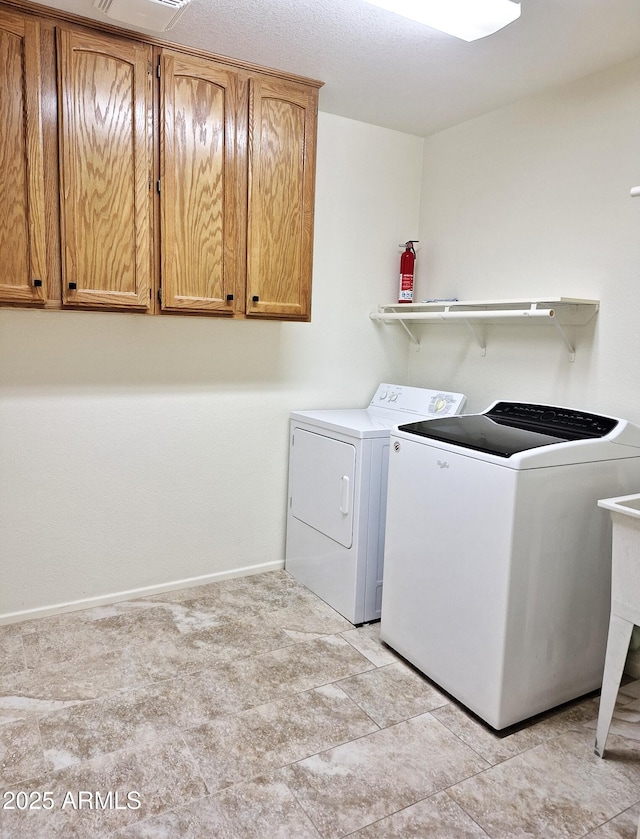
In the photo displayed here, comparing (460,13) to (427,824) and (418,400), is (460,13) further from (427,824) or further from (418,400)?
(427,824)

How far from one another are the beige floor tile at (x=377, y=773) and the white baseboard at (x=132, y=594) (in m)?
1.33

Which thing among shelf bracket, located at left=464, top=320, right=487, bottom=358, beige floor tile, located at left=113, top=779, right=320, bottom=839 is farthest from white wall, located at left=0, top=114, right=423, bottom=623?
beige floor tile, located at left=113, top=779, right=320, bottom=839

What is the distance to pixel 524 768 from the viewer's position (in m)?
1.76

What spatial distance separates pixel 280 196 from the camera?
2.61 m

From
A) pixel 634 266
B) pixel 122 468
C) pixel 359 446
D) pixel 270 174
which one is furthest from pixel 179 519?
pixel 634 266

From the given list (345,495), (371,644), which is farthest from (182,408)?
(371,644)

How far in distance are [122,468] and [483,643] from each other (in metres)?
1.74

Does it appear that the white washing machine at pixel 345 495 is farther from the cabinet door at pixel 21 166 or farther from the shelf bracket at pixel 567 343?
the cabinet door at pixel 21 166

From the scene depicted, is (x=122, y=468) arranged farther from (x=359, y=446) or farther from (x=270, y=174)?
(x=270, y=174)

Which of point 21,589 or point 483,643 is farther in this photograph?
point 21,589

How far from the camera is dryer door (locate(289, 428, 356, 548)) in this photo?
8.60ft

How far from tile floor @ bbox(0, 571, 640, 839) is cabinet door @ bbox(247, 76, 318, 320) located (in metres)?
1.53

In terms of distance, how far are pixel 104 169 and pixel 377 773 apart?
2.32 m

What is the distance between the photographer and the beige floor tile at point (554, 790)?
1.57 m
